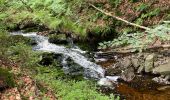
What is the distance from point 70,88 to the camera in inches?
437

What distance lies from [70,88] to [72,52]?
593 centimetres

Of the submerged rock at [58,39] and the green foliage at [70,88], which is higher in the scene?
the green foliage at [70,88]

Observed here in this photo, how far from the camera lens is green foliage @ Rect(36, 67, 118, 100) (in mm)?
10305

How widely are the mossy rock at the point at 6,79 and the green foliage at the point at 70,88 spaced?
153 cm

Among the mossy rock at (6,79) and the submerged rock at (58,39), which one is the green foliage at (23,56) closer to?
the mossy rock at (6,79)

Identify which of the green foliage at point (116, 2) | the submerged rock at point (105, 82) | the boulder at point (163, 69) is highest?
the green foliage at point (116, 2)

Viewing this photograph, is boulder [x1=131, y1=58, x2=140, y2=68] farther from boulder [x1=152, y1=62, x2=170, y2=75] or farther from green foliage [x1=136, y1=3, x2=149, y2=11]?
green foliage [x1=136, y1=3, x2=149, y2=11]

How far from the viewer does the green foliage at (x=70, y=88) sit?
1030cm

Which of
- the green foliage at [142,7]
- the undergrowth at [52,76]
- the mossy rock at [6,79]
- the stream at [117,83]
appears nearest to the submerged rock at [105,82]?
the stream at [117,83]

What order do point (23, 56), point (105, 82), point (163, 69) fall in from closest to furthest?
Answer: point (163, 69), point (105, 82), point (23, 56)

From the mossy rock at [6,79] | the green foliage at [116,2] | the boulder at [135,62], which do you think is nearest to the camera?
the mossy rock at [6,79]

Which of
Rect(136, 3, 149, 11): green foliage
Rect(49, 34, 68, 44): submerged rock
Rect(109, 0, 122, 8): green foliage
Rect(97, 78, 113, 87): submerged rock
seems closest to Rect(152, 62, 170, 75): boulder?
Rect(97, 78, 113, 87): submerged rock

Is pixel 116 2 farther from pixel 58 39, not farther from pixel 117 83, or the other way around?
pixel 117 83

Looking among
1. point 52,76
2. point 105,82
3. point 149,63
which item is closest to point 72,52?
point 52,76
